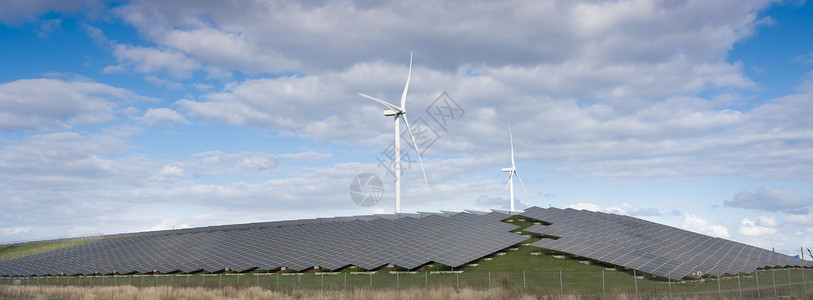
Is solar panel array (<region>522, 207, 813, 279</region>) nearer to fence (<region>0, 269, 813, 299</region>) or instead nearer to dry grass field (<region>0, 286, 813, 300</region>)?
Answer: fence (<region>0, 269, 813, 299</region>)

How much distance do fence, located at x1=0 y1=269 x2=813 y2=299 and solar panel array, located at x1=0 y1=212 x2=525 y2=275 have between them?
2.11 meters

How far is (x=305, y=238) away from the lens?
6294 centimetres

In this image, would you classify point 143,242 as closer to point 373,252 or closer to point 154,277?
point 154,277

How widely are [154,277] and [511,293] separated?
134ft

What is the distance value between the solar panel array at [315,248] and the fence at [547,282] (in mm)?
2110

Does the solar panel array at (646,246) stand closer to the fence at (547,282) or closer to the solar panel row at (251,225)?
the fence at (547,282)

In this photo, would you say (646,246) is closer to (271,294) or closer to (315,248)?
(315,248)

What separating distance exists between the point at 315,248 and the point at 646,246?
33618 mm

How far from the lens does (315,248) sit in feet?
190

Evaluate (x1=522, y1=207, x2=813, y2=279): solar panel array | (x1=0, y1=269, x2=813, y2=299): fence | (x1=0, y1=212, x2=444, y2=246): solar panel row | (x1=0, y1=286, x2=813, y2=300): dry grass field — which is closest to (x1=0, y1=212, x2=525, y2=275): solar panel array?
(x1=0, y1=269, x2=813, y2=299): fence

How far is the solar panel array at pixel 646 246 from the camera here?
4566 cm

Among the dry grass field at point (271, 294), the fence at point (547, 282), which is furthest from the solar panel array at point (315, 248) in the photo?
the dry grass field at point (271, 294)

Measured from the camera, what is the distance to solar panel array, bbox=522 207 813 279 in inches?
1797

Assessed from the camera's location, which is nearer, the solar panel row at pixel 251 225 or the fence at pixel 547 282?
the fence at pixel 547 282
